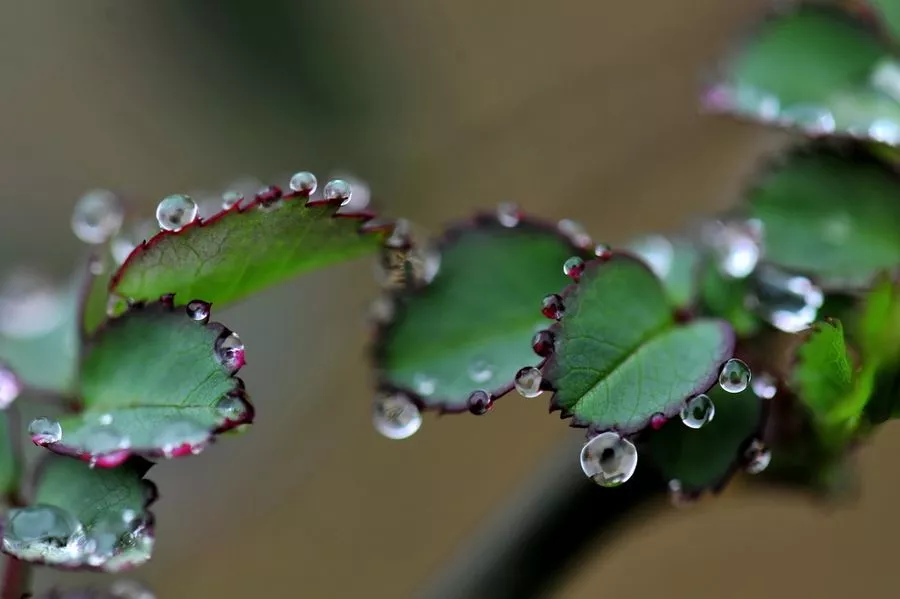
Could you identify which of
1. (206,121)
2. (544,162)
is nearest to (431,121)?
(544,162)

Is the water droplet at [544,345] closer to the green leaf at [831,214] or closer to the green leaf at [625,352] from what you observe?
the green leaf at [625,352]

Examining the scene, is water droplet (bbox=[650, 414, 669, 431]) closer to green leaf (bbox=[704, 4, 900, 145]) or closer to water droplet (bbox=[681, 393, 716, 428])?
water droplet (bbox=[681, 393, 716, 428])

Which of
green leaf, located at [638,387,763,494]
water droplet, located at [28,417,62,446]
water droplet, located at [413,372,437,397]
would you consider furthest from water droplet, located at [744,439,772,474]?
water droplet, located at [28,417,62,446]

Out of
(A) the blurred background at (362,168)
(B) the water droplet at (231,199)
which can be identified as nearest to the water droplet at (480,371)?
(B) the water droplet at (231,199)

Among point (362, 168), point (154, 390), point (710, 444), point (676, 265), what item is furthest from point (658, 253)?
point (362, 168)

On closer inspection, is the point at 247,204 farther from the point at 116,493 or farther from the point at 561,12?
the point at 561,12

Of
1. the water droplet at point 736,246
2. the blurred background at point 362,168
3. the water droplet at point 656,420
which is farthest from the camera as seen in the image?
the blurred background at point 362,168
